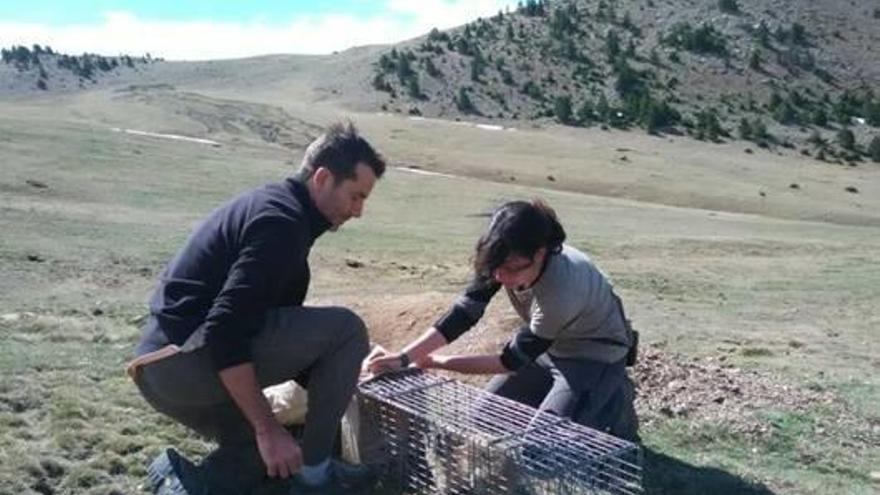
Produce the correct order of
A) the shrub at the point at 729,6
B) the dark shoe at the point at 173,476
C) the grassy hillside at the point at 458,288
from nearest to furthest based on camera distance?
1. the dark shoe at the point at 173,476
2. the grassy hillside at the point at 458,288
3. the shrub at the point at 729,6

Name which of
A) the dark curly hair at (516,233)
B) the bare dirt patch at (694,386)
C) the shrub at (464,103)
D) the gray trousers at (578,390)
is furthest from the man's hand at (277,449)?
the shrub at (464,103)

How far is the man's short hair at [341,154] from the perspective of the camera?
4.78 m

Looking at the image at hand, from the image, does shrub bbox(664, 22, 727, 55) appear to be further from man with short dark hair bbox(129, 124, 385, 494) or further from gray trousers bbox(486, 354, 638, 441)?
man with short dark hair bbox(129, 124, 385, 494)

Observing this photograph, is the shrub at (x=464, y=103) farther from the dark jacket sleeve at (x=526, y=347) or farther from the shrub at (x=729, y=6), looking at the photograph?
the dark jacket sleeve at (x=526, y=347)

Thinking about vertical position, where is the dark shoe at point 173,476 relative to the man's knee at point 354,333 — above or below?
below

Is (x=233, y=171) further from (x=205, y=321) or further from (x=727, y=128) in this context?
(x=727, y=128)

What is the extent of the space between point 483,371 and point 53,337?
4022 millimetres

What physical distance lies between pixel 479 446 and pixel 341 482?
658mm

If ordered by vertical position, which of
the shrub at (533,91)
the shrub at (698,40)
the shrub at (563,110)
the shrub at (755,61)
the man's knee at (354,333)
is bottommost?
the shrub at (563,110)

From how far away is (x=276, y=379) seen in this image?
4.99m

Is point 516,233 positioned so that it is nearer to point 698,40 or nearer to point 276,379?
point 276,379

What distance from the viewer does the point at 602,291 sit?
5625mm

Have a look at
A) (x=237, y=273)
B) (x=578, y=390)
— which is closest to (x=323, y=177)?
→ (x=237, y=273)

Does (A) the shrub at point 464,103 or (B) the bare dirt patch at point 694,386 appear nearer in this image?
(B) the bare dirt patch at point 694,386
